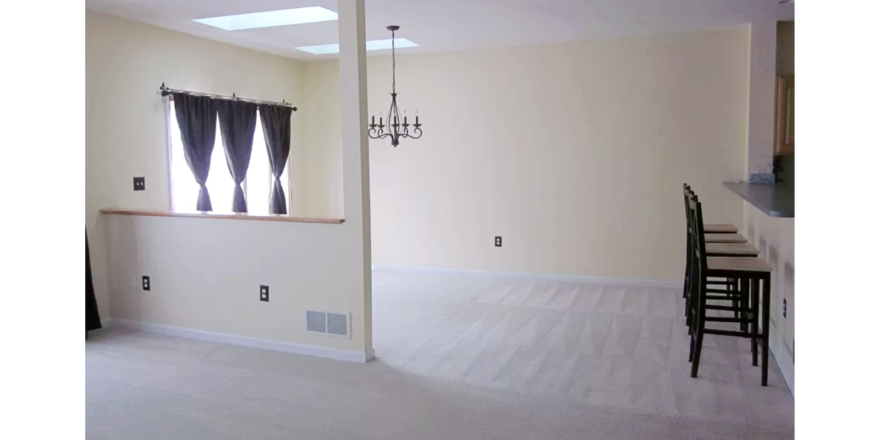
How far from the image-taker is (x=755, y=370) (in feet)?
12.1

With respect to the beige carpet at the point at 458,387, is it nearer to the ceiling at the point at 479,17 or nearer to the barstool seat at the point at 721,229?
the barstool seat at the point at 721,229

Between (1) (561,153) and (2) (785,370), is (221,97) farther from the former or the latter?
(2) (785,370)

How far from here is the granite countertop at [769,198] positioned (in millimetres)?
2984

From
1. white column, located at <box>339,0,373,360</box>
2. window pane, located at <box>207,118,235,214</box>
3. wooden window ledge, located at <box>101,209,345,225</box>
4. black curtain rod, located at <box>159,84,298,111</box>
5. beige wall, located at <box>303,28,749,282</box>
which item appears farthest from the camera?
window pane, located at <box>207,118,235,214</box>

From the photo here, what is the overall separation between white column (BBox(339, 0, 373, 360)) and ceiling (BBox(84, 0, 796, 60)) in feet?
2.52

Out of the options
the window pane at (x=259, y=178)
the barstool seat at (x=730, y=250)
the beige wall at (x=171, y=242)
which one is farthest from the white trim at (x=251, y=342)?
the barstool seat at (x=730, y=250)

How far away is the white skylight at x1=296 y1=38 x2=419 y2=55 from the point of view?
6134 mm

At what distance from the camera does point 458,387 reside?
A: 3541mm

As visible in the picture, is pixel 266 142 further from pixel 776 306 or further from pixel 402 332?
pixel 776 306

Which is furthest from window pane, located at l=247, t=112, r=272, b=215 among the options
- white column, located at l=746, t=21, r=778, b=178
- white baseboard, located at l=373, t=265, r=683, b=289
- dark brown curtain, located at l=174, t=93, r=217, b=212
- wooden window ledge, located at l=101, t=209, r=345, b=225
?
white column, located at l=746, t=21, r=778, b=178

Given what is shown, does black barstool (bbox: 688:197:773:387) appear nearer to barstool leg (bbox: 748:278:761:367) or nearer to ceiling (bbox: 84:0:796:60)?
barstool leg (bbox: 748:278:761:367)
